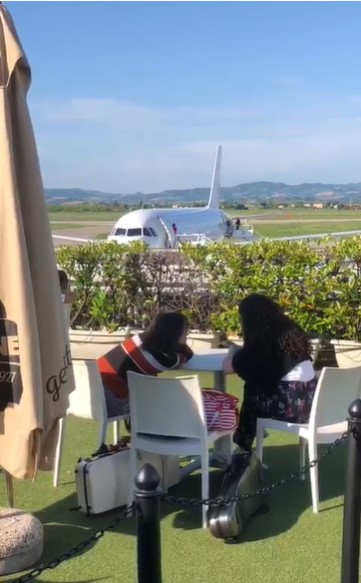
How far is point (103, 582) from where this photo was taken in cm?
394

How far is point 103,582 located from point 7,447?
43.1 inches

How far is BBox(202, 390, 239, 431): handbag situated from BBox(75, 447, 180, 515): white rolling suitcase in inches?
→ 16.7

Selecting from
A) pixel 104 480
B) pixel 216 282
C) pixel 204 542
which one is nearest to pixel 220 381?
pixel 104 480

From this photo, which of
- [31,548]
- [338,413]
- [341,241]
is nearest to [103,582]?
[31,548]

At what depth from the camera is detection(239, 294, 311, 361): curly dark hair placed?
5070 millimetres

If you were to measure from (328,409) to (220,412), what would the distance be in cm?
68

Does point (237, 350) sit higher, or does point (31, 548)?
point (237, 350)

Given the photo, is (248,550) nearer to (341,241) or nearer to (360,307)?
(360,307)

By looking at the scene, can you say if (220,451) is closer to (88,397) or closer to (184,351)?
(184,351)

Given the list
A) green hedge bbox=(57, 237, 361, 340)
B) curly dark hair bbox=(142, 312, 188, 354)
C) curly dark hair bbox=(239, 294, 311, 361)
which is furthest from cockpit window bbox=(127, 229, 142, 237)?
curly dark hair bbox=(239, 294, 311, 361)

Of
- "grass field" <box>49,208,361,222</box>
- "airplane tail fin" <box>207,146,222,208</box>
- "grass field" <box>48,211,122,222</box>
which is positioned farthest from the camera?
"grass field" <box>49,208,361,222</box>

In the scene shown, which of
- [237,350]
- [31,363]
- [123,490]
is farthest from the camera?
[237,350]

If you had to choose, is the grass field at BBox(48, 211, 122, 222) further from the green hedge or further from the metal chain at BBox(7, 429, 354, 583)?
the metal chain at BBox(7, 429, 354, 583)

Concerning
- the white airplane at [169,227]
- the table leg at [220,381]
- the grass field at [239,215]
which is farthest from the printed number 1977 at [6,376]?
the grass field at [239,215]
